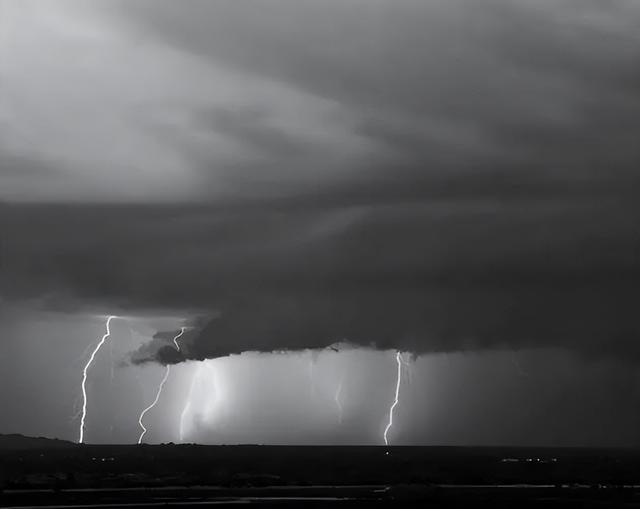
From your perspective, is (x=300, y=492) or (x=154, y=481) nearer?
(x=300, y=492)

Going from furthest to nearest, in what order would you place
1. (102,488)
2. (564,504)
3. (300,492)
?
1. (102,488)
2. (300,492)
3. (564,504)

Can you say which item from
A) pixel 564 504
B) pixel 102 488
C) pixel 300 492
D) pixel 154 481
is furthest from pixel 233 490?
pixel 564 504

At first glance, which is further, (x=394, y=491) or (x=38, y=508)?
(x=394, y=491)

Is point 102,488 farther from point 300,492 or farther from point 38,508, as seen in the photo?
point 38,508

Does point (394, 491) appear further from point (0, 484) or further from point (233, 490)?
point (0, 484)

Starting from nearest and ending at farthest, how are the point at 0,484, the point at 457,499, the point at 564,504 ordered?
the point at 564,504 → the point at 457,499 → the point at 0,484

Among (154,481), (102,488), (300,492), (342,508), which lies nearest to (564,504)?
(342,508)

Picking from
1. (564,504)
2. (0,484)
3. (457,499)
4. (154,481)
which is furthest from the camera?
(154,481)

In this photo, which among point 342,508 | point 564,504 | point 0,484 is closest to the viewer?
point 342,508
